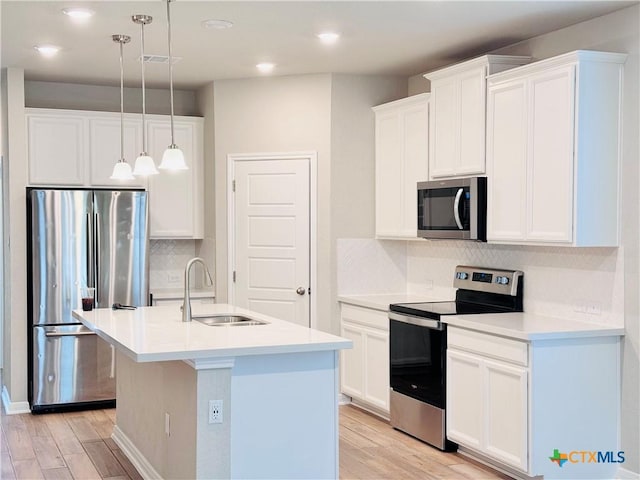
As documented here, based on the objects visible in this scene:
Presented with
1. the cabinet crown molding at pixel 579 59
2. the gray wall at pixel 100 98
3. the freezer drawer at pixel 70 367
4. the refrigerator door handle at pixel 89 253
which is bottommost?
the freezer drawer at pixel 70 367

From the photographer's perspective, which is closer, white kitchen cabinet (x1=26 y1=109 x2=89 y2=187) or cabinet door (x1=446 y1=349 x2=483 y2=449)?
cabinet door (x1=446 y1=349 x2=483 y2=449)

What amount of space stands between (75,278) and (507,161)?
3.39 m

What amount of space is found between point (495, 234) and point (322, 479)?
6.11 feet

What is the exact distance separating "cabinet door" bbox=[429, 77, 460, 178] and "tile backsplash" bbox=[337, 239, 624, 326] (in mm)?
627

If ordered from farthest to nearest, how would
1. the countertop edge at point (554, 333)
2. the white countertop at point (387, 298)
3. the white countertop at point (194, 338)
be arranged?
the white countertop at point (387, 298)
the countertop edge at point (554, 333)
the white countertop at point (194, 338)

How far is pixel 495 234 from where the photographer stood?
4.77 metres

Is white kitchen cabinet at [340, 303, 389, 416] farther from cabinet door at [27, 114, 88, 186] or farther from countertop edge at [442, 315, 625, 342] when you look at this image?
cabinet door at [27, 114, 88, 186]

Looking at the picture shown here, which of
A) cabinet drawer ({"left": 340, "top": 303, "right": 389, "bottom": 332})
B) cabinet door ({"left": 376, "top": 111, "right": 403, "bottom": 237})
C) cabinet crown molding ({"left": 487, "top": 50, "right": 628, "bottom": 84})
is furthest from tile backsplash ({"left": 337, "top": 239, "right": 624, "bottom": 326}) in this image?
cabinet crown molding ({"left": 487, "top": 50, "right": 628, "bottom": 84})

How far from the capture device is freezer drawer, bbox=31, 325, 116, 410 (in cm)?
602

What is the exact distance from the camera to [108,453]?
498 cm

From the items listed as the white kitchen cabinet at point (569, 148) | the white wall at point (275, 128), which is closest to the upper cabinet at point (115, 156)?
the white wall at point (275, 128)

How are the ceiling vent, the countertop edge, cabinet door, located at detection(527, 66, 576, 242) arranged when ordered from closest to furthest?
the countertop edge
cabinet door, located at detection(527, 66, 576, 242)
the ceiling vent

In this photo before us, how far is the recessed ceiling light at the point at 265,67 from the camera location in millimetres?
5840

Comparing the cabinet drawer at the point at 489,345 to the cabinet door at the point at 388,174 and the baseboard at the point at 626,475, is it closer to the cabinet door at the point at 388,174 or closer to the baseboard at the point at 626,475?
the baseboard at the point at 626,475
